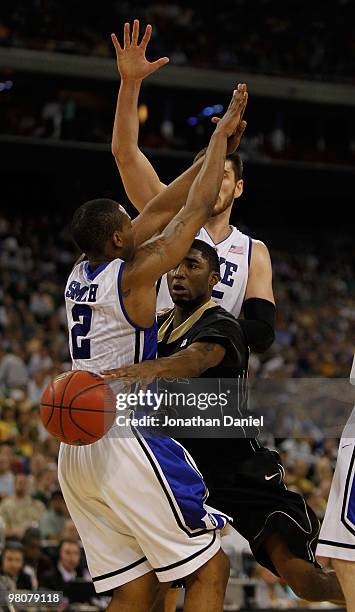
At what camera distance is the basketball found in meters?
3.62

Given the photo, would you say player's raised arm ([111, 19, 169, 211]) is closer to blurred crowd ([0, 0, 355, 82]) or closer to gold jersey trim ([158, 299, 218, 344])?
gold jersey trim ([158, 299, 218, 344])

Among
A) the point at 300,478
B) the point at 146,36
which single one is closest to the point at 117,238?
the point at 146,36

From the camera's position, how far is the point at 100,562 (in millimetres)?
3863

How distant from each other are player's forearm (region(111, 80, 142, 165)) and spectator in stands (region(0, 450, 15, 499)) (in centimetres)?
472

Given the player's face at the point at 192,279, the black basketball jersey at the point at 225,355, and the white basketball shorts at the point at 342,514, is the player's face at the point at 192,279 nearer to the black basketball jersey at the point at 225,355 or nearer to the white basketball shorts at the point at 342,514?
the black basketball jersey at the point at 225,355

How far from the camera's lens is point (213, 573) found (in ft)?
12.4

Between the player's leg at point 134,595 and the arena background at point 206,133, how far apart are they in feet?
32.7

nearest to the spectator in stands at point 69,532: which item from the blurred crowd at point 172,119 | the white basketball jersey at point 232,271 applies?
the white basketball jersey at point 232,271

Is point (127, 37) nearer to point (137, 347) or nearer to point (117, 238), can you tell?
point (117, 238)

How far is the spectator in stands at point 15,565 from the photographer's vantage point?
6.70 m

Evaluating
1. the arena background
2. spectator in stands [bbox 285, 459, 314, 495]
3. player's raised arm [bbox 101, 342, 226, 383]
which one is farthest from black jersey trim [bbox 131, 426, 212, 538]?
the arena background

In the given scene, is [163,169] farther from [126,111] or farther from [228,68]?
[126,111]

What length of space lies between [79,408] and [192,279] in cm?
94

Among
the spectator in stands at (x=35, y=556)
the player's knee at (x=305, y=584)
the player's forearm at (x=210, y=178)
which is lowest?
the spectator in stands at (x=35, y=556)
